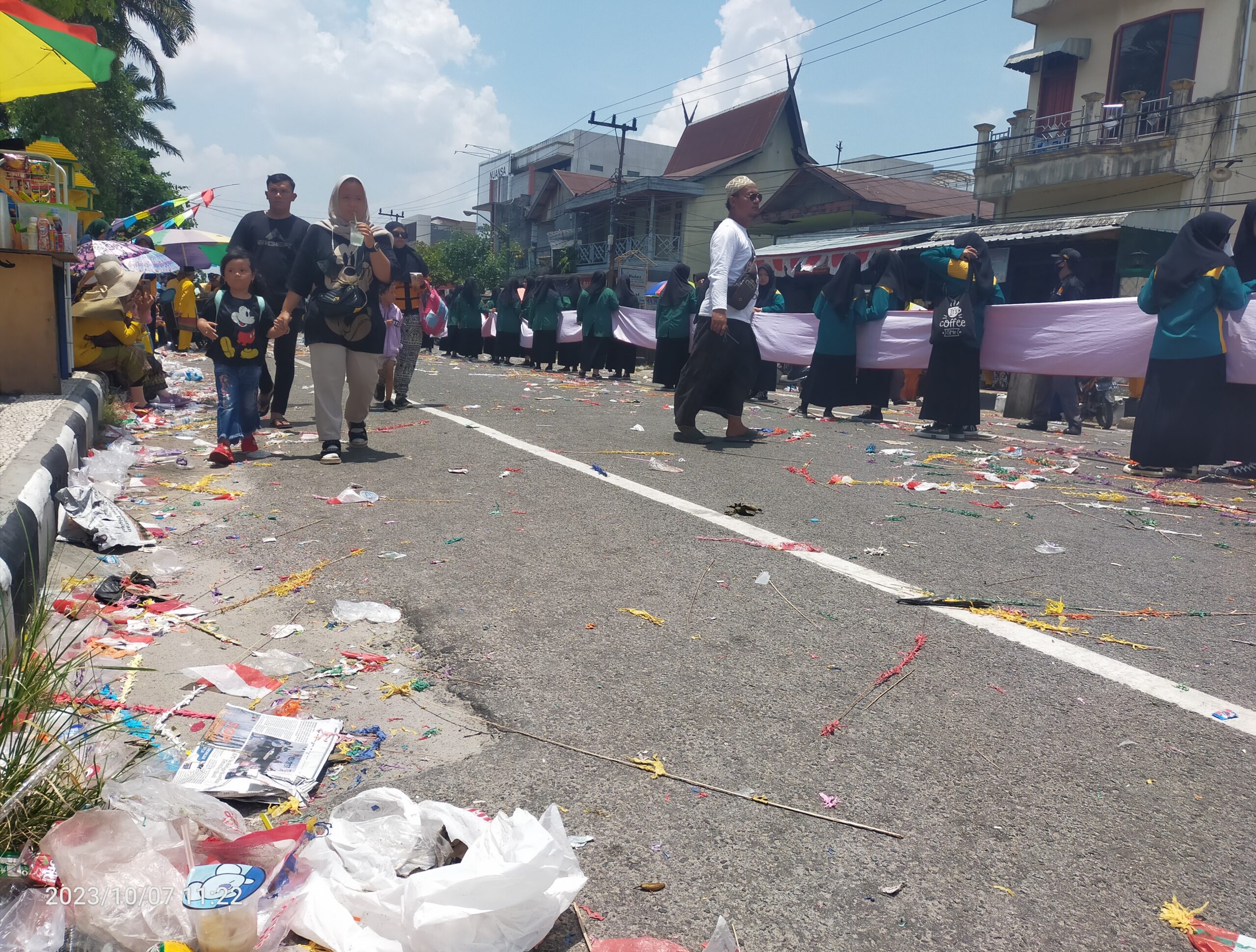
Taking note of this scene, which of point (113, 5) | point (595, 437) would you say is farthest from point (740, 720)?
point (113, 5)

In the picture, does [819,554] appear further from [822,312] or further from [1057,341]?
[822,312]

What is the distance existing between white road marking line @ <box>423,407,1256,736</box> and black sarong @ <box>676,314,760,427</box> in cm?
254

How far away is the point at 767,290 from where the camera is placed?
47.9 feet

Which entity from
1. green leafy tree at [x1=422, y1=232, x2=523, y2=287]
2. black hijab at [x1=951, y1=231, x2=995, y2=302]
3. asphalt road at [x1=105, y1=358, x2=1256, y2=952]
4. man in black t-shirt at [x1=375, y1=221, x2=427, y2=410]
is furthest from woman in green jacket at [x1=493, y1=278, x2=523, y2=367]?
green leafy tree at [x1=422, y1=232, x2=523, y2=287]

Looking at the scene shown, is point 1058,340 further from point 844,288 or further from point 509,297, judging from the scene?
point 509,297

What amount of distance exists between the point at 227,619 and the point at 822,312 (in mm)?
9226

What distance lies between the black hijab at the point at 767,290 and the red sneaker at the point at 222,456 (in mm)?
9194

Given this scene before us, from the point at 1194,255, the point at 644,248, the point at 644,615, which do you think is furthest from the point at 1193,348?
the point at 644,248

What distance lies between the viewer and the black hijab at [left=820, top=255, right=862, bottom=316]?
11305mm

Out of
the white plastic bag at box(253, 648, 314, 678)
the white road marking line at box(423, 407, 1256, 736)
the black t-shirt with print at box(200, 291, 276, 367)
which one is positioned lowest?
the white plastic bag at box(253, 648, 314, 678)

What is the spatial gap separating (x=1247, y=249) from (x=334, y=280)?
7.12 meters

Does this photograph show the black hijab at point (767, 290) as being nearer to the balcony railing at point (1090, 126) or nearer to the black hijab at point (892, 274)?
the black hijab at point (892, 274)

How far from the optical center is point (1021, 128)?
2383 centimetres

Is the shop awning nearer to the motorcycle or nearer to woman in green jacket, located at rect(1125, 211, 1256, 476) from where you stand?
the motorcycle
